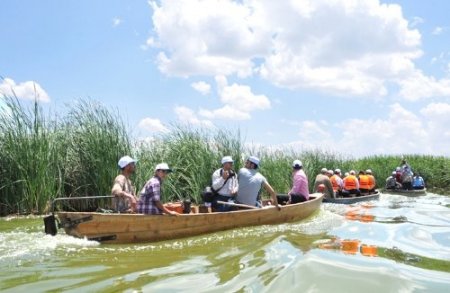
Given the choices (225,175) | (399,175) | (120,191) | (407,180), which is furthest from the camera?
(399,175)

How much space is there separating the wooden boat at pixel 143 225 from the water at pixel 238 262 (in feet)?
0.58

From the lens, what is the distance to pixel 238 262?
6734 millimetres

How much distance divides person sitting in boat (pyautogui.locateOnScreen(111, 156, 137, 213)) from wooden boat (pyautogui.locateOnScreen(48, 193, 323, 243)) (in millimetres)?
736

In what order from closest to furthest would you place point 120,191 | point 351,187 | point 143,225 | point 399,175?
point 143,225 < point 120,191 < point 351,187 < point 399,175

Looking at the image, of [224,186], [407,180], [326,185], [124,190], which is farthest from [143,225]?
[407,180]

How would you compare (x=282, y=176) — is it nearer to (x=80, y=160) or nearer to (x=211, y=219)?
(x=80, y=160)

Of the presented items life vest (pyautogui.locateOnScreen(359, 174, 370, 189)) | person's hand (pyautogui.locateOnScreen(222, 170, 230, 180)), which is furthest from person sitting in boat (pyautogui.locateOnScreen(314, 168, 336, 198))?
person's hand (pyautogui.locateOnScreen(222, 170, 230, 180))

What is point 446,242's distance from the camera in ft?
30.3

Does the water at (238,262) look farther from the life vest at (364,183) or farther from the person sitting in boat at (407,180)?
the person sitting in boat at (407,180)

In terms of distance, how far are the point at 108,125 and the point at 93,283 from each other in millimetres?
7792

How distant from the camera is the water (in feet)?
18.2

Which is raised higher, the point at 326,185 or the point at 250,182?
the point at 250,182

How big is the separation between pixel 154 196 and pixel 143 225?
0.56 metres

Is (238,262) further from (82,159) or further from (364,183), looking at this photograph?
(364,183)
